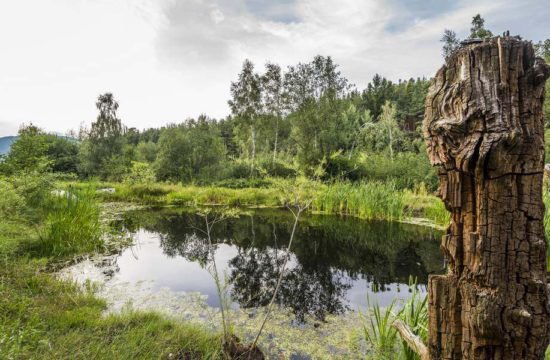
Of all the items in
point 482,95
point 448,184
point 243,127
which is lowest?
point 448,184

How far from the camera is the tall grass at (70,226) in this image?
4.75 metres

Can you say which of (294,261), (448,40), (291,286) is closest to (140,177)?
(294,261)

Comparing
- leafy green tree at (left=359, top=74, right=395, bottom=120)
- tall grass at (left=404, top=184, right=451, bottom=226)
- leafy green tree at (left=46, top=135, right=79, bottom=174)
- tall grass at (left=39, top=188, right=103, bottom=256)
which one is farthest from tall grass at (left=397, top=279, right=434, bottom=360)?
leafy green tree at (left=359, top=74, right=395, bottom=120)

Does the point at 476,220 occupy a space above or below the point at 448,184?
below

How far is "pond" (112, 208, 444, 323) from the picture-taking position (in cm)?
377

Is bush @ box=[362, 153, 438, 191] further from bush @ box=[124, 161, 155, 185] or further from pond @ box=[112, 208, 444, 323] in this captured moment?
bush @ box=[124, 161, 155, 185]

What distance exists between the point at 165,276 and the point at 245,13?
6123 mm

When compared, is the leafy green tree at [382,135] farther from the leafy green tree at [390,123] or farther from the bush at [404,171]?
the bush at [404,171]

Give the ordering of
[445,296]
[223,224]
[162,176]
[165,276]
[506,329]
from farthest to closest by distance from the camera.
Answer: [162,176] → [223,224] → [165,276] → [445,296] → [506,329]

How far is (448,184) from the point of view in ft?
3.14

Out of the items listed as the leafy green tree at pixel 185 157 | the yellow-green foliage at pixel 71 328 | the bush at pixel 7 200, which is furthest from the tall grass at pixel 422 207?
the leafy green tree at pixel 185 157

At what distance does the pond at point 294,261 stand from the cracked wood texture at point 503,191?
1.91 m

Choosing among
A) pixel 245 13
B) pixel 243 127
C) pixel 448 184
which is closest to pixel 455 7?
pixel 448 184

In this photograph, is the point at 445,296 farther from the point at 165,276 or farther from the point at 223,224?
the point at 223,224
